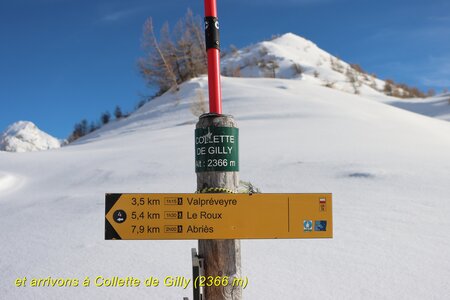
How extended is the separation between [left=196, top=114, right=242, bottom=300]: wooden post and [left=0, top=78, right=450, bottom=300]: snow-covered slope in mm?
1103

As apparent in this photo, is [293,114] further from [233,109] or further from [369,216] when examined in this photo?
[369,216]

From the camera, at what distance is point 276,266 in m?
3.42

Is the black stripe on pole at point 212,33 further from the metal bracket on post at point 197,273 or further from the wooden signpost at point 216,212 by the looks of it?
the metal bracket on post at point 197,273

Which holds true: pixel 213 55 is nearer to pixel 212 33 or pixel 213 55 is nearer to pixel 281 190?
pixel 212 33

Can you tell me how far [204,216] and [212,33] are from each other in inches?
34.4

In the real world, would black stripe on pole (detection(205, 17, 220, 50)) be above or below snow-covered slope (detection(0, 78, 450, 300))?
above

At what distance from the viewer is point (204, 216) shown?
6.15 feet

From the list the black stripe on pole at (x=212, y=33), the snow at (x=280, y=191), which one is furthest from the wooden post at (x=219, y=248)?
the snow at (x=280, y=191)

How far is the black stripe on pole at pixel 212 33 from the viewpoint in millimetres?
1982

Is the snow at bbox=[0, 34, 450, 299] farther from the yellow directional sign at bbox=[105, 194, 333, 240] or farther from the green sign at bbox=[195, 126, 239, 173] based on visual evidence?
the green sign at bbox=[195, 126, 239, 173]

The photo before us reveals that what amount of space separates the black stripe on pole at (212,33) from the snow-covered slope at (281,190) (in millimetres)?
1865

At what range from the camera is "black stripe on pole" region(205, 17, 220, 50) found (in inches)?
78.0

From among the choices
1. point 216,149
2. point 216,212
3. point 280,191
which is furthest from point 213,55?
point 280,191

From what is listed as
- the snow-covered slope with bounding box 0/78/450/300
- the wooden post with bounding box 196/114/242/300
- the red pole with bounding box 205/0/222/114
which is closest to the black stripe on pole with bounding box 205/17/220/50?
the red pole with bounding box 205/0/222/114
